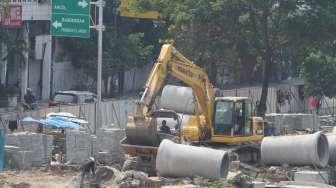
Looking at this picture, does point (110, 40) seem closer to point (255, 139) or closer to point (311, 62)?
point (311, 62)

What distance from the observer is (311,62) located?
146ft

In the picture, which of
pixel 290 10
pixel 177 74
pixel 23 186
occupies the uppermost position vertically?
pixel 290 10

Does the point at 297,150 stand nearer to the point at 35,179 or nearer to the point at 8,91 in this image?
the point at 35,179

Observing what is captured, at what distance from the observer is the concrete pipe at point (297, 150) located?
82.9 feet

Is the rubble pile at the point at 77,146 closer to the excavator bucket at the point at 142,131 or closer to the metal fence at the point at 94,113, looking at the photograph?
the excavator bucket at the point at 142,131

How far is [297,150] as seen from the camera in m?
25.5

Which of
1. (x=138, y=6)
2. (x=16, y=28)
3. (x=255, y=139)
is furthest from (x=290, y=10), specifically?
(x=16, y=28)

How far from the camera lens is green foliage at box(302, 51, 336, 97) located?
148ft

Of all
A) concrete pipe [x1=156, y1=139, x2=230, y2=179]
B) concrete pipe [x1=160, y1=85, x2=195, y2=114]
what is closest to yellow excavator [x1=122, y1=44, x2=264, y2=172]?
concrete pipe [x1=160, y1=85, x2=195, y2=114]

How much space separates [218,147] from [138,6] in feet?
50.3

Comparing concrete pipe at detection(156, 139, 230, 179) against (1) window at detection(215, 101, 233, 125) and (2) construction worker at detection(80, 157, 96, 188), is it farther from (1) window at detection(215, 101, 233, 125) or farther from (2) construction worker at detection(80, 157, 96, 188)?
(1) window at detection(215, 101, 233, 125)

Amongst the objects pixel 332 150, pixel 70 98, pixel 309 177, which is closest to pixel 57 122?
pixel 332 150

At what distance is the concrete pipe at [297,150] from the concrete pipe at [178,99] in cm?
466

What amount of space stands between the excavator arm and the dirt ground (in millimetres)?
2133
